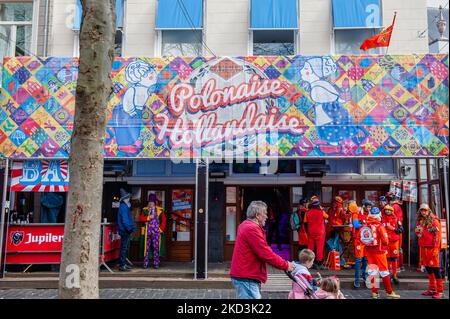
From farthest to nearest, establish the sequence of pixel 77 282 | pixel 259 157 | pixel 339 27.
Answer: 1. pixel 339 27
2. pixel 259 157
3. pixel 77 282

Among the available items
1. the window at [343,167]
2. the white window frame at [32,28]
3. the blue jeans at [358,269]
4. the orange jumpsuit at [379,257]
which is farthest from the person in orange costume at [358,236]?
the white window frame at [32,28]

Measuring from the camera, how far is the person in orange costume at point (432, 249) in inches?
360

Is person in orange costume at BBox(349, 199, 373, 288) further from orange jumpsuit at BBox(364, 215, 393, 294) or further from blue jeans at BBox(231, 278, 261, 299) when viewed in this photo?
blue jeans at BBox(231, 278, 261, 299)

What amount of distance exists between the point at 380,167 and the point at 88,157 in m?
10.4

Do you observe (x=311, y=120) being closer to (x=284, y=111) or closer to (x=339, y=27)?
(x=284, y=111)

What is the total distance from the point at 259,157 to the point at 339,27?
17.0 ft

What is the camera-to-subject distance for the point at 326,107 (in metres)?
10.8

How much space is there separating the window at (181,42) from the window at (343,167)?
17.5 feet

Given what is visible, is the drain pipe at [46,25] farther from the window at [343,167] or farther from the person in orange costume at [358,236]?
the person in orange costume at [358,236]

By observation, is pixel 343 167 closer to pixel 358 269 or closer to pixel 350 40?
pixel 350 40

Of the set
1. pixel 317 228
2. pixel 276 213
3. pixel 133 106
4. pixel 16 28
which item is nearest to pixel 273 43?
pixel 133 106

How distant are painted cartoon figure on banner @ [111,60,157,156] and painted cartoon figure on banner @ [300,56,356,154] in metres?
3.86
